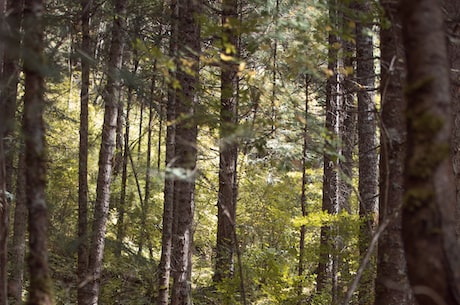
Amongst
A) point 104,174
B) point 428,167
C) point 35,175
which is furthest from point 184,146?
point 428,167

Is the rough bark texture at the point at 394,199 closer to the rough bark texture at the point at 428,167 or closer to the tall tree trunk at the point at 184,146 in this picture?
the rough bark texture at the point at 428,167

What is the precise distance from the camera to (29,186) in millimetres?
3408

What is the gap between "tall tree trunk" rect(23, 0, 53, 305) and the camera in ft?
11.0

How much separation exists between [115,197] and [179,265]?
10.0 metres

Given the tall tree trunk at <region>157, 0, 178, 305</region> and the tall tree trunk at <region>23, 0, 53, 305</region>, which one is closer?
the tall tree trunk at <region>23, 0, 53, 305</region>

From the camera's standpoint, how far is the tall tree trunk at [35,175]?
3.36 m

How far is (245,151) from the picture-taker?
5.00 meters

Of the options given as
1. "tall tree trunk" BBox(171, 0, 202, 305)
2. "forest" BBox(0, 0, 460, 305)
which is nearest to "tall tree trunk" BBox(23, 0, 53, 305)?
"forest" BBox(0, 0, 460, 305)

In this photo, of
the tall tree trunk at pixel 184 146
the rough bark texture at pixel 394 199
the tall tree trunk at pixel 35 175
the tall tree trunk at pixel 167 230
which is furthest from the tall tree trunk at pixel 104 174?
the tall tree trunk at pixel 35 175

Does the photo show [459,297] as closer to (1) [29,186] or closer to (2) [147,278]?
(1) [29,186]

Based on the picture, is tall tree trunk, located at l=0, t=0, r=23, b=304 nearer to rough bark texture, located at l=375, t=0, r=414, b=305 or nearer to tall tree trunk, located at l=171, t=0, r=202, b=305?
tall tree trunk, located at l=171, t=0, r=202, b=305

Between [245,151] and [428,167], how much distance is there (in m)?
2.49

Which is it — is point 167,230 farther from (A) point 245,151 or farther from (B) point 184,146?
(A) point 245,151

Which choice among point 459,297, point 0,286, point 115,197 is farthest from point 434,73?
point 115,197
